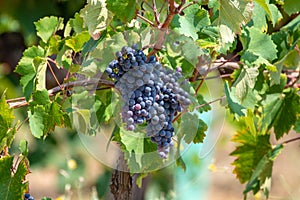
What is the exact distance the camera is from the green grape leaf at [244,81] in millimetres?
1731

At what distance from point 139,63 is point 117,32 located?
0.60ft

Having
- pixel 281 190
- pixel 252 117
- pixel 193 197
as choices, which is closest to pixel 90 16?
pixel 252 117

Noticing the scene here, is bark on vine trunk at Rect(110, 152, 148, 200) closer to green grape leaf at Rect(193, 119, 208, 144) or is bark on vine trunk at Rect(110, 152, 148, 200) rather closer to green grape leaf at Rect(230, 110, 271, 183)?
green grape leaf at Rect(193, 119, 208, 144)

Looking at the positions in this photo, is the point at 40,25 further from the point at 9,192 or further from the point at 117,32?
the point at 9,192

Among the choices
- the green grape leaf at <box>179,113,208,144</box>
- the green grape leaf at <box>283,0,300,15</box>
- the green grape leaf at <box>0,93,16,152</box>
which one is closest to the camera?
the green grape leaf at <box>0,93,16,152</box>

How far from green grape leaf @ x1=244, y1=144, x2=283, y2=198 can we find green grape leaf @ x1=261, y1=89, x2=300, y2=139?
16 centimetres

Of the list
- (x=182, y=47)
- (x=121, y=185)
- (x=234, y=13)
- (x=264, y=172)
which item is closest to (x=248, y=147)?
(x=264, y=172)

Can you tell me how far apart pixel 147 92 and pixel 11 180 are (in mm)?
389

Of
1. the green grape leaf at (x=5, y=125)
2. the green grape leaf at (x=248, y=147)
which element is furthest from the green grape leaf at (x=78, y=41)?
the green grape leaf at (x=248, y=147)

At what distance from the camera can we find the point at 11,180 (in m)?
1.61

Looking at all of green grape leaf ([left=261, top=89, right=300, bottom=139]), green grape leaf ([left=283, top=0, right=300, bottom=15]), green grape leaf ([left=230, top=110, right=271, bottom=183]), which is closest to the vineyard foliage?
green grape leaf ([left=283, top=0, right=300, bottom=15])

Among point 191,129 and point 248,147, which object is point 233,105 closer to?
point 191,129

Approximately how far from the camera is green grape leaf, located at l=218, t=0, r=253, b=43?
1.48 meters

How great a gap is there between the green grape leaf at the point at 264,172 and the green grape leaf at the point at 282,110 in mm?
157
